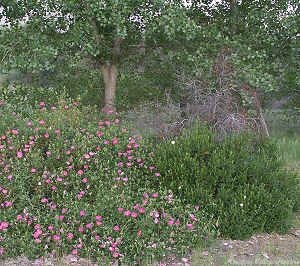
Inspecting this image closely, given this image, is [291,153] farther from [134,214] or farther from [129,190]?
[134,214]

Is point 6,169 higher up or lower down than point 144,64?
lower down

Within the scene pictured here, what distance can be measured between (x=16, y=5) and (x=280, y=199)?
6.37 meters

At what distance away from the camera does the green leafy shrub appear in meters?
6.00

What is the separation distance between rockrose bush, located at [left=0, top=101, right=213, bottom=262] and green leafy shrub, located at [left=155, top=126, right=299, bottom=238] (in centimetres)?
21

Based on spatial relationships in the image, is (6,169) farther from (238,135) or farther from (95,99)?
(95,99)

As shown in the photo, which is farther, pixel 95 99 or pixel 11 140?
pixel 95 99

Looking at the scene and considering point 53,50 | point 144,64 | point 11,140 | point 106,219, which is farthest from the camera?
point 144,64

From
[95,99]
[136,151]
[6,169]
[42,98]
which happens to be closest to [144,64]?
[95,99]

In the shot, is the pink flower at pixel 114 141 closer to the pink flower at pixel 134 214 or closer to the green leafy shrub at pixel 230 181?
the green leafy shrub at pixel 230 181

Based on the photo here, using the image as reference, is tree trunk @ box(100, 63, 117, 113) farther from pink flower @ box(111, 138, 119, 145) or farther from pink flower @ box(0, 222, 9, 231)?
pink flower @ box(0, 222, 9, 231)

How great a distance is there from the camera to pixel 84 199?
594 cm

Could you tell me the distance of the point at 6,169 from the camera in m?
6.03

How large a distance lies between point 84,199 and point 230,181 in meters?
1.90

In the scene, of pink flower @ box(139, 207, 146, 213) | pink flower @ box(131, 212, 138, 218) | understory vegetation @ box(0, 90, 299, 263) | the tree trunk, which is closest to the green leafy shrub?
understory vegetation @ box(0, 90, 299, 263)
